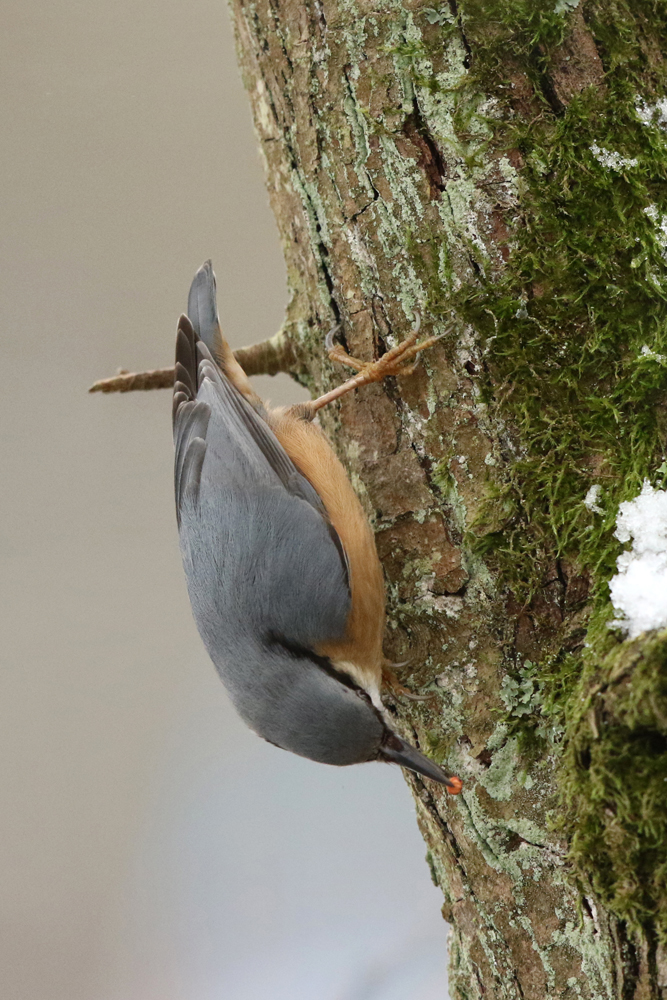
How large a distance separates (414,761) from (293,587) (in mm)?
548

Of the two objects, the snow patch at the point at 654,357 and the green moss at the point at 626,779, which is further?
the snow patch at the point at 654,357

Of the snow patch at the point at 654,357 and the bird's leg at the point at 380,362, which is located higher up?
the bird's leg at the point at 380,362

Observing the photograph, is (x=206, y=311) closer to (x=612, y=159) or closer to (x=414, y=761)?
(x=612, y=159)

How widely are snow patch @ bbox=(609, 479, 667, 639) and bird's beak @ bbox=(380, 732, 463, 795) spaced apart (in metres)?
0.58

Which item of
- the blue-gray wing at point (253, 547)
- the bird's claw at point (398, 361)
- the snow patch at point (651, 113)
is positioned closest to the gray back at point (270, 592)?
the blue-gray wing at point (253, 547)

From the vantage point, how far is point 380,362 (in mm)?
2086

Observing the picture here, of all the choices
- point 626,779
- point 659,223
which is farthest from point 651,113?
point 626,779

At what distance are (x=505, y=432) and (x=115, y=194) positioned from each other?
3.17m

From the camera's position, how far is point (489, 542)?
1937 millimetres

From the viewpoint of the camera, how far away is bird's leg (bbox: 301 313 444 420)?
203cm

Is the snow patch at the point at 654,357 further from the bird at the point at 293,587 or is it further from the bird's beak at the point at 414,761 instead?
the bird's beak at the point at 414,761

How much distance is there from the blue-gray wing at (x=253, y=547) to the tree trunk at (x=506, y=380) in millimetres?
235

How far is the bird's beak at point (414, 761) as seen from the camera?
1.94 m

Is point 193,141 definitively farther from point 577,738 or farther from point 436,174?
point 577,738
